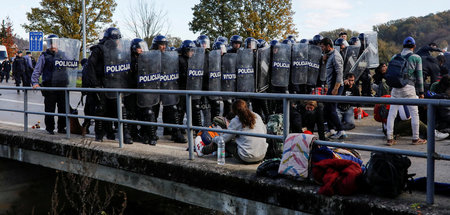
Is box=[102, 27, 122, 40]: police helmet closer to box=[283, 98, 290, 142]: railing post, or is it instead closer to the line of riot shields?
the line of riot shields

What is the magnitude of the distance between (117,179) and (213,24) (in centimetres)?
3362

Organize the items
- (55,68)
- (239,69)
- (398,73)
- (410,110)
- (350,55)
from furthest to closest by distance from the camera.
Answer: (350,55), (239,69), (55,68), (410,110), (398,73)

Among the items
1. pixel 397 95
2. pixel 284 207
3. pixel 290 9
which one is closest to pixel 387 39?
pixel 290 9

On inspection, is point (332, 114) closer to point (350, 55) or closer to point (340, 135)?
point (340, 135)

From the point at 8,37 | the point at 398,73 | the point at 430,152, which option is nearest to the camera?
the point at 430,152

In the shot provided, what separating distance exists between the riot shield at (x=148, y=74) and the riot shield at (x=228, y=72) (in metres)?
1.68

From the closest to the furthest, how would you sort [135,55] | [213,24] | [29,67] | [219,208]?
[219,208]
[135,55]
[29,67]
[213,24]

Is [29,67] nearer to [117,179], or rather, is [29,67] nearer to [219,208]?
[117,179]

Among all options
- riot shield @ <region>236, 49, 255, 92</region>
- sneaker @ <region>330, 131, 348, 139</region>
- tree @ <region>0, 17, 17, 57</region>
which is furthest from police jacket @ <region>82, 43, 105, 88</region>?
tree @ <region>0, 17, 17, 57</region>

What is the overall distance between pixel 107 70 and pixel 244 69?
2.87 meters

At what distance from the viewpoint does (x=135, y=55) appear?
7.06 metres

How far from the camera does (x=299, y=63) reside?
9461 millimetres

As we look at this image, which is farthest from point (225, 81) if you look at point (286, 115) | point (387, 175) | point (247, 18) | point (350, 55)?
point (247, 18)

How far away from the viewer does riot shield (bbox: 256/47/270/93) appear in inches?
357
